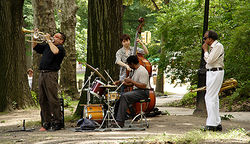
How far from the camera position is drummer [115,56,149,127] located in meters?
8.27

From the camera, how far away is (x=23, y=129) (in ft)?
27.7

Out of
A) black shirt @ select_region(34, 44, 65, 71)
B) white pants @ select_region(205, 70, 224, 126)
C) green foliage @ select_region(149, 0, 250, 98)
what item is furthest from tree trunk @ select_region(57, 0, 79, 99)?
white pants @ select_region(205, 70, 224, 126)

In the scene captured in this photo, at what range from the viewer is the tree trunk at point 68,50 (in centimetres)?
1927

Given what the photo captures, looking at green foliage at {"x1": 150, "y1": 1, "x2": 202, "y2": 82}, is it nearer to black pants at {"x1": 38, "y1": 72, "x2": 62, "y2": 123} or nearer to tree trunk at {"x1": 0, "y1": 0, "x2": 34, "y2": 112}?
tree trunk at {"x1": 0, "y1": 0, "x2": 34, "y2": 112}

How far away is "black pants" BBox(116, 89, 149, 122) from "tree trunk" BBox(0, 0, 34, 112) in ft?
18.8

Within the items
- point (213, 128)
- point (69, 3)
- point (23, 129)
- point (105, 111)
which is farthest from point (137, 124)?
point (69, 3)

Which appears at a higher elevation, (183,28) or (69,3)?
(69,3)

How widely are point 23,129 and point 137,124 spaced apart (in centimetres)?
241

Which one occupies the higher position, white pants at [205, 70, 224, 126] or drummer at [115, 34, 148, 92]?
drummer at [115, 34, 148, 92]

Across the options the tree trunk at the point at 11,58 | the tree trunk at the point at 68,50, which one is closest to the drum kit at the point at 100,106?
the tree trunk at the point at 11,58

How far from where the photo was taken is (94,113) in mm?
8359

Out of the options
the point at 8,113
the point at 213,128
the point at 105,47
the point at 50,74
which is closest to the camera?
the point at 213,128

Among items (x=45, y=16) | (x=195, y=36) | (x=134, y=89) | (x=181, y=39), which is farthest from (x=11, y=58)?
(x=195, y=36)

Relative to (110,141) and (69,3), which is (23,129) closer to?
(110,141)
